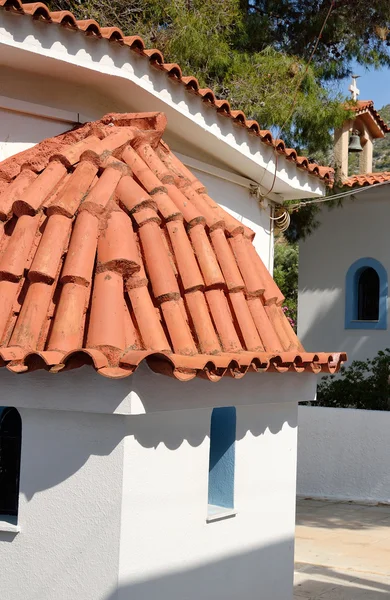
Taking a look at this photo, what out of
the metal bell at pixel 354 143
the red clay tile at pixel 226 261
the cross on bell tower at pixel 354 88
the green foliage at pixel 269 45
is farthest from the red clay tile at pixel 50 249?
the metal bell at pixel 354 143

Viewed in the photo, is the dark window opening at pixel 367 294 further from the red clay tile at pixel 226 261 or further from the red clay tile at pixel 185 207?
the red clay tile at pixel 185 207

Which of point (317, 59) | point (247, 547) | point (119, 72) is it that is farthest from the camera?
point (317, 59)

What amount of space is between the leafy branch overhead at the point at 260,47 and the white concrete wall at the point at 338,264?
2.81 m

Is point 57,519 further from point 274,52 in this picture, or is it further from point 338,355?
point 274,52

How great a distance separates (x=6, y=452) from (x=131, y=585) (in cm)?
120

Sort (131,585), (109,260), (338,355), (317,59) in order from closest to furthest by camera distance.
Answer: (131,585), (109,260), (338,355), (317,59)

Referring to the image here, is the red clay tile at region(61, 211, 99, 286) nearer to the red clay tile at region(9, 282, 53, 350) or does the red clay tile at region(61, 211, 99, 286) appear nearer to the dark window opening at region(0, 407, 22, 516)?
the red clay tile at region(9, 282, 53, 350)

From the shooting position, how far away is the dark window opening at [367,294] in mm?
16922

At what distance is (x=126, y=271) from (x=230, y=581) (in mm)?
2227

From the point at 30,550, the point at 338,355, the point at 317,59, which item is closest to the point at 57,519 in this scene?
the point at 30,550

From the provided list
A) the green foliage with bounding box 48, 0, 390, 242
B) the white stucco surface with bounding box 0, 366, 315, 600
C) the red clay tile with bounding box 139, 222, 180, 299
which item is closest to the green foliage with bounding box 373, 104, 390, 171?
the green foliage with bounding box 48, 0, 390, 242

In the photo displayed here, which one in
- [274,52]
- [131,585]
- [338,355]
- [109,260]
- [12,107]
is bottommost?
[131,585]

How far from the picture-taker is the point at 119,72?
6.72 meters

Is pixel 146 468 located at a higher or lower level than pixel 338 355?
lower
